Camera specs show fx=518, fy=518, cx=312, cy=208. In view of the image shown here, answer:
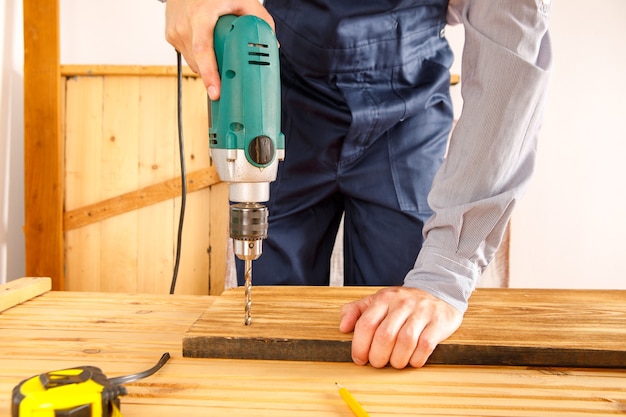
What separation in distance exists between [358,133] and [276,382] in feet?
1.85

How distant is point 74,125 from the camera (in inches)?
90.4

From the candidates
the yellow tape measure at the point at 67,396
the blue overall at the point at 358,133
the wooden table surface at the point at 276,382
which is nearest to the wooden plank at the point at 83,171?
the blue overall at the point at 358,133

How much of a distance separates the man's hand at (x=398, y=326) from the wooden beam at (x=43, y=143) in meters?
1.94

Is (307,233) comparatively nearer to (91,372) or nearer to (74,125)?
(91,372)

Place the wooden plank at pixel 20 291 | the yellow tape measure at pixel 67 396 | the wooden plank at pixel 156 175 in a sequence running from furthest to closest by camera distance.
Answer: the wooden plank at pixel 156 175, the wooden plank at pixel 20 291, the yellow tape measure at pixel 67 396

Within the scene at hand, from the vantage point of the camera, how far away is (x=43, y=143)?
2221 millimetres

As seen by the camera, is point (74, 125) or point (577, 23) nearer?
point (74, 125)

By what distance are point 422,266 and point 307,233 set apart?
16.9 inches

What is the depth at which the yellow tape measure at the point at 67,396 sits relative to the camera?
0.42m

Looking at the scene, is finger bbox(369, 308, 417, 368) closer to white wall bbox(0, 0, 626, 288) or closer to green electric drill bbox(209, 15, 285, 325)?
green electric drill bbox(209, 15, 285, 325)

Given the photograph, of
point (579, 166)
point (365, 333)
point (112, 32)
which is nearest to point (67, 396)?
point (365, 333)

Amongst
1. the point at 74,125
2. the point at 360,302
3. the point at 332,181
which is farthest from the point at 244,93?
the point at 74,125

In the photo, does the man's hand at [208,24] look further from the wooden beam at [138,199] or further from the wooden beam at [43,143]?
the wooden beam at [43,143]

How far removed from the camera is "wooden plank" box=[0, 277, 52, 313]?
86 cm
